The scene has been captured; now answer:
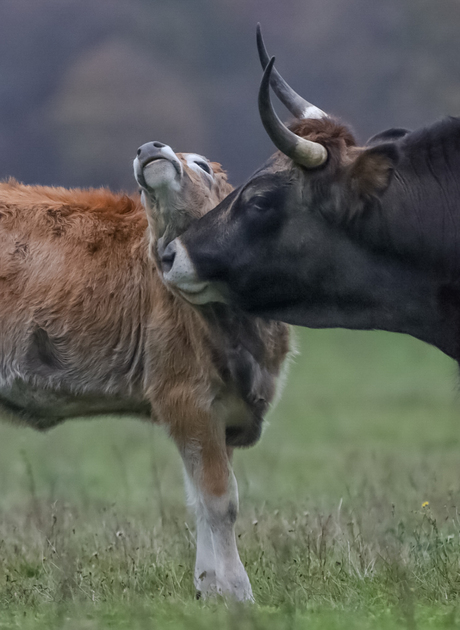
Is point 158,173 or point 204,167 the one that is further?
point 204,167

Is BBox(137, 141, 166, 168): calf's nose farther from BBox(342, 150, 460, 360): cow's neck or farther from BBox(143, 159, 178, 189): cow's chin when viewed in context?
BBox(342, 150, 460, 360): cow's neck

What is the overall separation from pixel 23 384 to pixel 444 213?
3.09 metres

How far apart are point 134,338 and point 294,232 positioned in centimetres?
176

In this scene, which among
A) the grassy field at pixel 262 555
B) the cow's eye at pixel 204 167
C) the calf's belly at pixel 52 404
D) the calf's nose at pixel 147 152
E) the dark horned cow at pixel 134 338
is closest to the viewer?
the grassy field at pixel 262 555

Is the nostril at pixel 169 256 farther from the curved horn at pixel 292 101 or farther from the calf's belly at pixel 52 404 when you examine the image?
the calf's belly at pixel 52 404

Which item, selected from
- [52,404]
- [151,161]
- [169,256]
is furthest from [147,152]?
[52,404]

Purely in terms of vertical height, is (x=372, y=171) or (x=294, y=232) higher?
(x=372, y=171)

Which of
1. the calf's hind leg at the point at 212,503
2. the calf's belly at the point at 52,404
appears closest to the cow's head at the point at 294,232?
the calf's hind leg at the point at 212,503

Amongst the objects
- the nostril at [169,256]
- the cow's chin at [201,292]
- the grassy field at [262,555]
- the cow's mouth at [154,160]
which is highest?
the cow's mouth at [154,160]

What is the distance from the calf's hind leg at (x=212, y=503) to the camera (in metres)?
5.66

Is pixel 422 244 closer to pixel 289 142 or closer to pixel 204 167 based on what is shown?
pixel 289 142

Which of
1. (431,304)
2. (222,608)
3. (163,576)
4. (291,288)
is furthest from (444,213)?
(163,576)

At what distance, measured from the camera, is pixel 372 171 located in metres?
4.81

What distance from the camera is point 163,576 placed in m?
5.69
